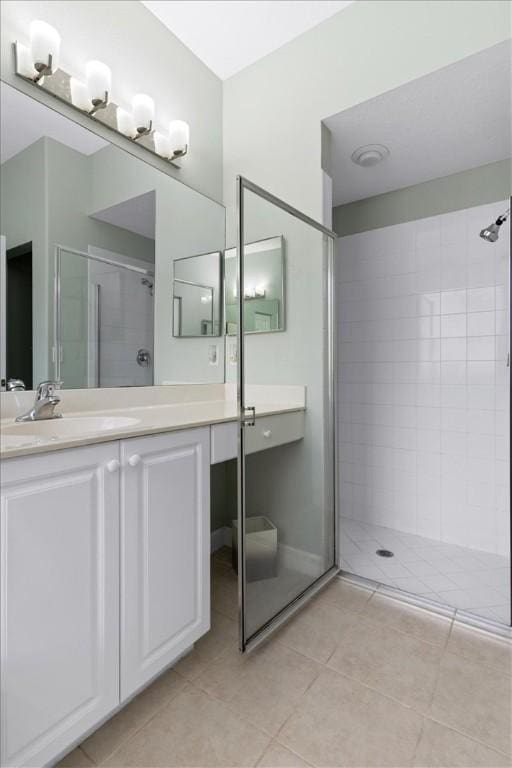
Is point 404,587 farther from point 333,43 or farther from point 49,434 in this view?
point 333,43

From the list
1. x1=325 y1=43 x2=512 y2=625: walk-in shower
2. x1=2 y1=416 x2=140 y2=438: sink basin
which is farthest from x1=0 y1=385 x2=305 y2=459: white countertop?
x1=325 y1=43 x2=512 y2=625: walk-in shower

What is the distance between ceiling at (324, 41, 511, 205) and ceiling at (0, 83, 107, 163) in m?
1.21

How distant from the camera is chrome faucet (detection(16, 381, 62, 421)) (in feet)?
4.42

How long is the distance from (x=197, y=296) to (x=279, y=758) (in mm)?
1908

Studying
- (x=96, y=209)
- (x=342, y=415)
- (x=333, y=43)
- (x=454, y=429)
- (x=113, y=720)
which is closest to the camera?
(x=113, y=720)

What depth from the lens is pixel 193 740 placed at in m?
1.14

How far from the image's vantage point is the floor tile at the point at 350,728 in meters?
1.10

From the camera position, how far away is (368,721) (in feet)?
3.97

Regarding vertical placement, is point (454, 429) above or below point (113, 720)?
above

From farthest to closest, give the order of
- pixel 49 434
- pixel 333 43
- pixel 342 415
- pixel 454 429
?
1. pixel 342 415
2. pixel 454 429
3. pixel 333 43
4. pixel 49 434

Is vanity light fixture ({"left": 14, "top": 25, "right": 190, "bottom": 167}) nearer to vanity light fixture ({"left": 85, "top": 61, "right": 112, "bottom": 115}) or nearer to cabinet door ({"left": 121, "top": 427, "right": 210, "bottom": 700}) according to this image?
vanity light fixture ({"left": 85, "top": 61, "right": 112, "bottom": 115})

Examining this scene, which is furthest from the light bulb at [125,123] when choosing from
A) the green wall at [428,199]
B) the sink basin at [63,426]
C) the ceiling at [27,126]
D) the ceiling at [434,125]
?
the green wall at [428,199]

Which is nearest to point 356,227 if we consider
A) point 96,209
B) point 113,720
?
point 96,209

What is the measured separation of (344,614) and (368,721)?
552 millimetres
